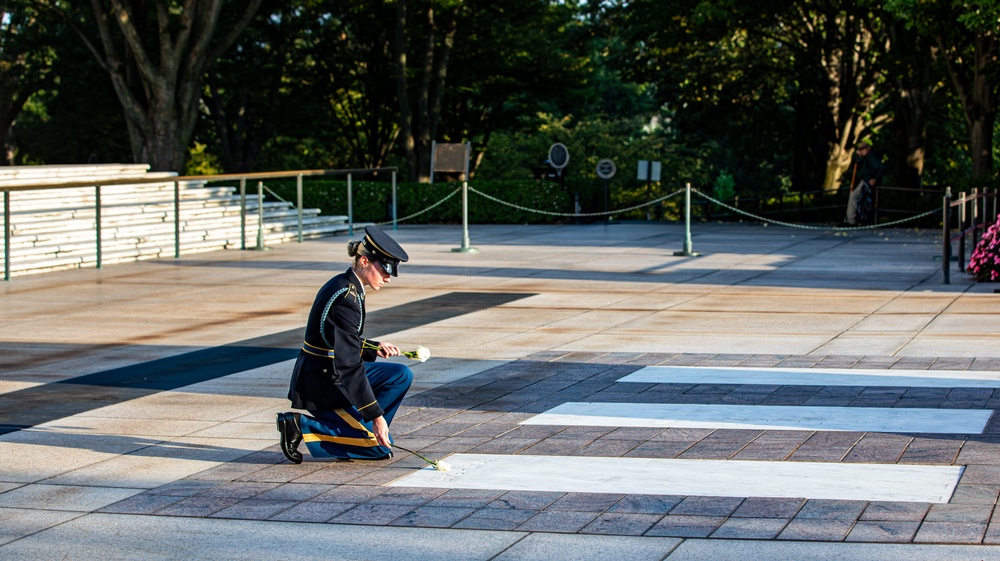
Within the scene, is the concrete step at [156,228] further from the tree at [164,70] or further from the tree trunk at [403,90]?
the tree trunk at [403,90]

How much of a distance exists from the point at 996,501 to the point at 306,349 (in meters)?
3.83

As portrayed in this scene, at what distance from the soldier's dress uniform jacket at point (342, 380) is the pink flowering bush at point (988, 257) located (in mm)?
11003

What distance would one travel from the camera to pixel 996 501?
6.36 meters

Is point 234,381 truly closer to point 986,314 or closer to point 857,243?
point 986,314

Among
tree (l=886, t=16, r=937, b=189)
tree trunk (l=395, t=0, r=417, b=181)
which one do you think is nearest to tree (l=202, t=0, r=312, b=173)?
tree trunk (l=395, t=0, r=417, b=181)

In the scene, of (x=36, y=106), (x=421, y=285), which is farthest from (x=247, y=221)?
(x=36, y=106)

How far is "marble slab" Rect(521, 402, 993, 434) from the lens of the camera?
27.1 ft

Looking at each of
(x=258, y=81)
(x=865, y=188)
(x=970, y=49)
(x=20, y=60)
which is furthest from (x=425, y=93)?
(x=20, y=60)

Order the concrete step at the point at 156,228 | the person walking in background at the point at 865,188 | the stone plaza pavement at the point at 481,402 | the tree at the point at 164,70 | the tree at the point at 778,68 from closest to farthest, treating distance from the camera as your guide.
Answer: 1. the stone plaza pavement at the point at 481,402
2. the concrete step at the point at 156,228
3. the person walking in background at the point at 865,188
4. the tree at the point at 164,70
5. the tree at the point at 778,68

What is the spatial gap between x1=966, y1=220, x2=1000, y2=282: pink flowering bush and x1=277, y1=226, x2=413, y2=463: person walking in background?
11015mm

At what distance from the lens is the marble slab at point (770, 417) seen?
8.26 metres

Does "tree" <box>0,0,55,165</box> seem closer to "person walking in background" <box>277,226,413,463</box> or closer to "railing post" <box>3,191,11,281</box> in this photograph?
"railing post" <box>3,191,11,281</box>

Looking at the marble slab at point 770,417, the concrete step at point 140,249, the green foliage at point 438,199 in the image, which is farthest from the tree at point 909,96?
the marble slab at point 770,417

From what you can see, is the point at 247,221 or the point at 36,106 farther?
the point at 36,106
